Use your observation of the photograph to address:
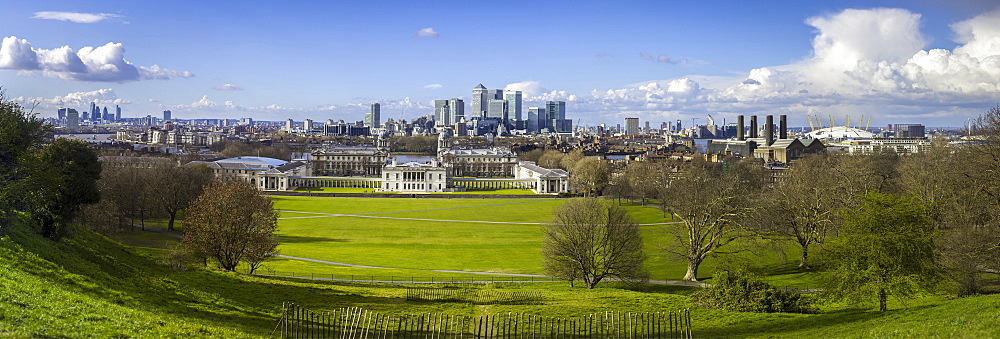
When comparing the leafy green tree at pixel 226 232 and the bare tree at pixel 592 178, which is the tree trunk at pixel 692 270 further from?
the bare tree at pixel 592 178

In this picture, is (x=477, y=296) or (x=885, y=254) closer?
(x=885, y=254)

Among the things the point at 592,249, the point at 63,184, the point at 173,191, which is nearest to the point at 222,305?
the point at 63,184

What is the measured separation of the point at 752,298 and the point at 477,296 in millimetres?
10406

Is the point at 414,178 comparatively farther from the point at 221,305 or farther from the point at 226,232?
the point at 221,305

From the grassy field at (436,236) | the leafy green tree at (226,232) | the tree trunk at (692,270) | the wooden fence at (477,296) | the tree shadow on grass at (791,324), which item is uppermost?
the leafy green tree at (226,232)

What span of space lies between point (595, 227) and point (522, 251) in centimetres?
1284

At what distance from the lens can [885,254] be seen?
935 inches

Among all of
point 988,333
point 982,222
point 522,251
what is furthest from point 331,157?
point 988,333

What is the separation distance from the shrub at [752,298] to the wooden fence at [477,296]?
6.90m

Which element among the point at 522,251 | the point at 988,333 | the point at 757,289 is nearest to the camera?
the point at 988,333

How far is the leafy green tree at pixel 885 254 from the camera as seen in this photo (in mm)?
23516

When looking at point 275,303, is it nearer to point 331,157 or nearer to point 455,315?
point 455,315

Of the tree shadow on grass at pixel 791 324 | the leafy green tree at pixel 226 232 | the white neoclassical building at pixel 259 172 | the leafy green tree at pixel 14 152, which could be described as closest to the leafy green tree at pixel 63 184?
the leafy green tree at pixel 14 152

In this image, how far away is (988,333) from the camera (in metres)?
15.5
